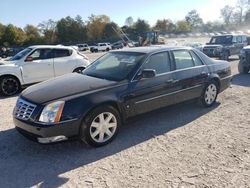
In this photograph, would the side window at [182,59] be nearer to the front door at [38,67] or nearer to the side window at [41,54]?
the front door at [38,67]

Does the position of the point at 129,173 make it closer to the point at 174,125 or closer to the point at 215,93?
the point at 174,125

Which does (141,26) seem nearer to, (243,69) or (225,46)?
(225,46)

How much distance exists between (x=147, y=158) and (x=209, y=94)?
3.00 metres

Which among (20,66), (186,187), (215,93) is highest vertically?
(20,66)

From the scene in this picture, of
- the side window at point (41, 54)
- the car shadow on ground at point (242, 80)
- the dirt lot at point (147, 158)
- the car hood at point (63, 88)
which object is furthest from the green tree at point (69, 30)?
the dirt lot at point (147, 158)

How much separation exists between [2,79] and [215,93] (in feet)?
20.4

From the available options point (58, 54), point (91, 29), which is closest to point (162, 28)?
point (91, 29)

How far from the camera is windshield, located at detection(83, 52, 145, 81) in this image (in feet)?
16.2

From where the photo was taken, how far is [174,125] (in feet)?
17.5

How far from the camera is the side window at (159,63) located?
5137 millimetres

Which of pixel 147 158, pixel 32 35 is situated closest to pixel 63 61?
pixel 147 158

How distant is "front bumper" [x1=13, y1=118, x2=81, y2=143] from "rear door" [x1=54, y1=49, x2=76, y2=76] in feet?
18.0

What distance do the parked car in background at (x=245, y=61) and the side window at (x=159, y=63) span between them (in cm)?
697

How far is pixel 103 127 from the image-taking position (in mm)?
4398
